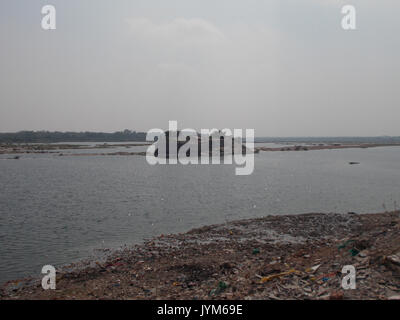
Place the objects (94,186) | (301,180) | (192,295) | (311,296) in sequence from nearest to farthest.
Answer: (311,296)
(192,295)
(94,186)
(301,180)

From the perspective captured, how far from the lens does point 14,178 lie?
3759cm

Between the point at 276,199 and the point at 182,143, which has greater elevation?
the point at 182,143

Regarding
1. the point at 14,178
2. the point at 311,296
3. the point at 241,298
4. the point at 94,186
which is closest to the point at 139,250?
the point at 241,298

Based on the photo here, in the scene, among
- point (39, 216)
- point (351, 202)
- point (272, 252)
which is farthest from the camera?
point (351, 202)

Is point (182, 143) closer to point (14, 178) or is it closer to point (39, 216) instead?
point (14, 178)

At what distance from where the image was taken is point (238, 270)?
34.8 feet

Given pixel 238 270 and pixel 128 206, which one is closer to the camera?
pixel 238 270

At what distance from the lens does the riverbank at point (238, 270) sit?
8.27 m

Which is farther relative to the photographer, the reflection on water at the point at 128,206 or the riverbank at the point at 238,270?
the reflection on water at the point at 128,206

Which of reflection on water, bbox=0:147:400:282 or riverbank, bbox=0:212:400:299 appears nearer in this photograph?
riverbank, bbox=0:212:400:299

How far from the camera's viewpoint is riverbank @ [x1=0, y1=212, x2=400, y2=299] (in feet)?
27.1

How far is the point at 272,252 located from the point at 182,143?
227 feet

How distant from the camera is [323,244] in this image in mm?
13445

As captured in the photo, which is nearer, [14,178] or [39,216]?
[39,216]
